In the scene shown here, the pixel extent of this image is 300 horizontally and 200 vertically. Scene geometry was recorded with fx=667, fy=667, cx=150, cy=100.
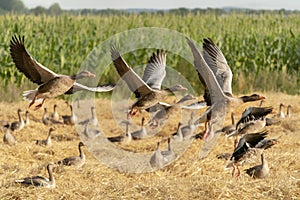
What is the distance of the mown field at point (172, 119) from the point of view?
25.4ft

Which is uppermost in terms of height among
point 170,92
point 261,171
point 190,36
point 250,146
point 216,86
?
point 216,86

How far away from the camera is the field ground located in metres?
7.54

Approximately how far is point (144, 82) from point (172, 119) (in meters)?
6.99

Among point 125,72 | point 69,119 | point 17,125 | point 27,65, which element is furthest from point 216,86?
point 69,119

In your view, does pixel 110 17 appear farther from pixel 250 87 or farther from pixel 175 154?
pixel 175 154

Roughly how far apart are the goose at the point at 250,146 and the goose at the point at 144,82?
1.13 m

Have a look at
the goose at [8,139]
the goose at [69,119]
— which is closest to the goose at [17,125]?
the goose at [8,139]

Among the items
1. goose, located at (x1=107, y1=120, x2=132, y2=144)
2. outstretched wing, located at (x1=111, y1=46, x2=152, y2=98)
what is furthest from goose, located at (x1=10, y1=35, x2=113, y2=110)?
goose, located at (x1=107, y1=120, x2=132, y2=144)

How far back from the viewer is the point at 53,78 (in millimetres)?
7602

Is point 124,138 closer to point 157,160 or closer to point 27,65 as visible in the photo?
point 157,160

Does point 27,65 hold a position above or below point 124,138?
above

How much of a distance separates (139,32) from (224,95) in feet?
43.6

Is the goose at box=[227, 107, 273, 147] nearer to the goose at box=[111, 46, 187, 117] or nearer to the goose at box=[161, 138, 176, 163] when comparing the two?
the goose at box=[111, 46, 187, 117]

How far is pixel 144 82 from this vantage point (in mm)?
7910
